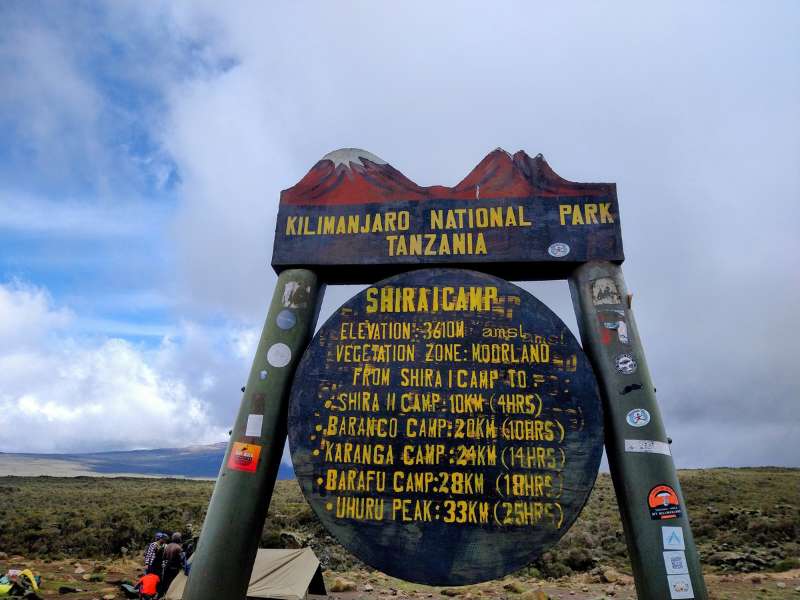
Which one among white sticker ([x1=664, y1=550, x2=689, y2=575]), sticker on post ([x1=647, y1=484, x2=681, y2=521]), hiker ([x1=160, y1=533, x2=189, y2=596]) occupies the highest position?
sticker on post ([x1=647, y1=484, x2=681, y2=521])

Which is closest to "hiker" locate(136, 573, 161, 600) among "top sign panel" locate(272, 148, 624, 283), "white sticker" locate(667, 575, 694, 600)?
"top sign panel" locate(272, 148, 624, 283)

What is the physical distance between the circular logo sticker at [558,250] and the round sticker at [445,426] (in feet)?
1.94

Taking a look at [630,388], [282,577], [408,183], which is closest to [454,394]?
[630,388]

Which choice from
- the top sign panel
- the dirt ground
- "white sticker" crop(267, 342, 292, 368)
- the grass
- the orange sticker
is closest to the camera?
the orange sticker

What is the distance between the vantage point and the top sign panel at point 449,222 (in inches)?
212

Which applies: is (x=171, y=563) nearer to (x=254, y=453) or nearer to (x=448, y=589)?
(x=254, y=453)

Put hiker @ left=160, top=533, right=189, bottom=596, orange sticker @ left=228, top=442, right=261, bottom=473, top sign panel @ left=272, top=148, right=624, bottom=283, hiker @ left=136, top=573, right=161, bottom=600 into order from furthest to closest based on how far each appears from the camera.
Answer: hiker @ left=160, top=533, right=189, bottom=596 < hiker @ left=136, top=573, right=161, bottom=600 < top sign panel @ left=272, top=148, right=624, bottom=283 < orange sticker @ left=228, top=442, right=261, bottom=473

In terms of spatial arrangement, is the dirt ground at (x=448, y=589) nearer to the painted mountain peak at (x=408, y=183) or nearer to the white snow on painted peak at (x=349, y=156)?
the painted mountain peak at (x=408, y=183)

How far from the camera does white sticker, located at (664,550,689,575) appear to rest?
13.7 feet

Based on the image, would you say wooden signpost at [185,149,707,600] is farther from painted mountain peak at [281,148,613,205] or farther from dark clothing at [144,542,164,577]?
dark clothing at [144,542,164,577]

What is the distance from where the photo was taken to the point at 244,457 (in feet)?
16.2

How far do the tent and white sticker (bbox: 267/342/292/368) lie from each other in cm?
513

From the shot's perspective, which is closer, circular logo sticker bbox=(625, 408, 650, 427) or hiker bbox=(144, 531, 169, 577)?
circular logo sticker bbox=(625, 408, 650, 427)

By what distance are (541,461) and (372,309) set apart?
211 centimetres
